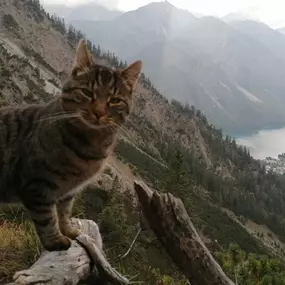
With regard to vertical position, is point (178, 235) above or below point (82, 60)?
below

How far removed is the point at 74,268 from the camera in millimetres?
5059

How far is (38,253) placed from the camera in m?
6.04

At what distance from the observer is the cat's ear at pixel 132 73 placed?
574 centimetres

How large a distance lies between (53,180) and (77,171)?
313mm

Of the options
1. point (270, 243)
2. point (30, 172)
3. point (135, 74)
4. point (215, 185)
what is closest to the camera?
point (30, 172)

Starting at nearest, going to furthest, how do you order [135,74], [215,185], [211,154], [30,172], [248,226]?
[30,172]
[135,74]
[248,226]
[215,185]
[211,154]

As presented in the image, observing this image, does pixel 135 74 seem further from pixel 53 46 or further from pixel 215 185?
pixel 53 46

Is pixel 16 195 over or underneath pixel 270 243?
over

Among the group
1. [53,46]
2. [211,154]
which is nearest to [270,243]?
[211,154]

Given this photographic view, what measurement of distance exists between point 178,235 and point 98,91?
190 centimetres

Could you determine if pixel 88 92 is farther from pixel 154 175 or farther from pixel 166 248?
pixel 154 175

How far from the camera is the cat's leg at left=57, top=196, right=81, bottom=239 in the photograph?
5988 millimetres

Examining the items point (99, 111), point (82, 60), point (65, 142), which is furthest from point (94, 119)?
point (82, 60)

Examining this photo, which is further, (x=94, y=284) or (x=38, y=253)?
(x=38, y=253)
